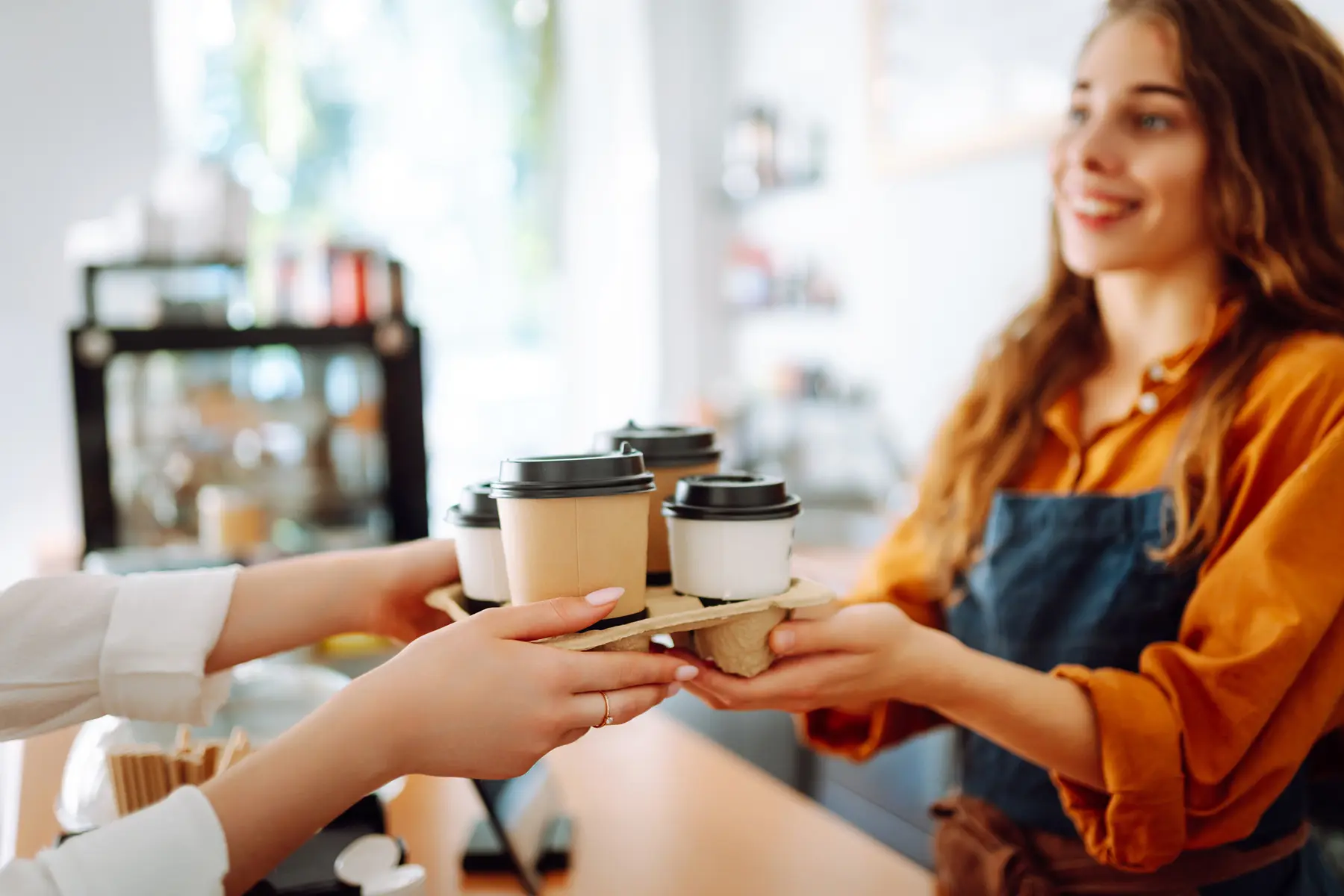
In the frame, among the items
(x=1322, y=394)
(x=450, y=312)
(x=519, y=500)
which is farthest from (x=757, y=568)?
(x=450, y=312)

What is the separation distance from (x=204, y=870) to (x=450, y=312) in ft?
10.8

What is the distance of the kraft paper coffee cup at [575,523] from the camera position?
0.72 meters

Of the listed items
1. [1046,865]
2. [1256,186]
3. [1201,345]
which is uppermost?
[1256,186]

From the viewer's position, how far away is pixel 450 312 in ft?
12.6

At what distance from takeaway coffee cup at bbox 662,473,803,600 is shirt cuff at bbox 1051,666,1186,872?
36 cm

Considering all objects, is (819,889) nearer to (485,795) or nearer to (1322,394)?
(485,795)

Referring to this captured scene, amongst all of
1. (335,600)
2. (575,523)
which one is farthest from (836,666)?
(335,600)

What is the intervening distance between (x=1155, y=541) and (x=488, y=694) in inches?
28.5

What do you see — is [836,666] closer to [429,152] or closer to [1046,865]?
[1046,865]

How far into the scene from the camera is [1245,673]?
896 mm

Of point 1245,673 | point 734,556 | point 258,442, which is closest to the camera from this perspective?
point 734,556

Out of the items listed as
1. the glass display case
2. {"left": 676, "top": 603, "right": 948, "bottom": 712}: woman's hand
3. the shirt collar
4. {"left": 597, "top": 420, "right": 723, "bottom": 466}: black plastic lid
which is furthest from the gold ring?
the glass display case

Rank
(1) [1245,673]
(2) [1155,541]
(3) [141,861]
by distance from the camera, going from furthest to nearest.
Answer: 1. (2) [1155,541]
2. (1) [1245,673]
3. (3) [141,861]

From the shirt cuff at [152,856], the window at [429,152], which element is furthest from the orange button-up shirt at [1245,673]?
the window at [429,152]
